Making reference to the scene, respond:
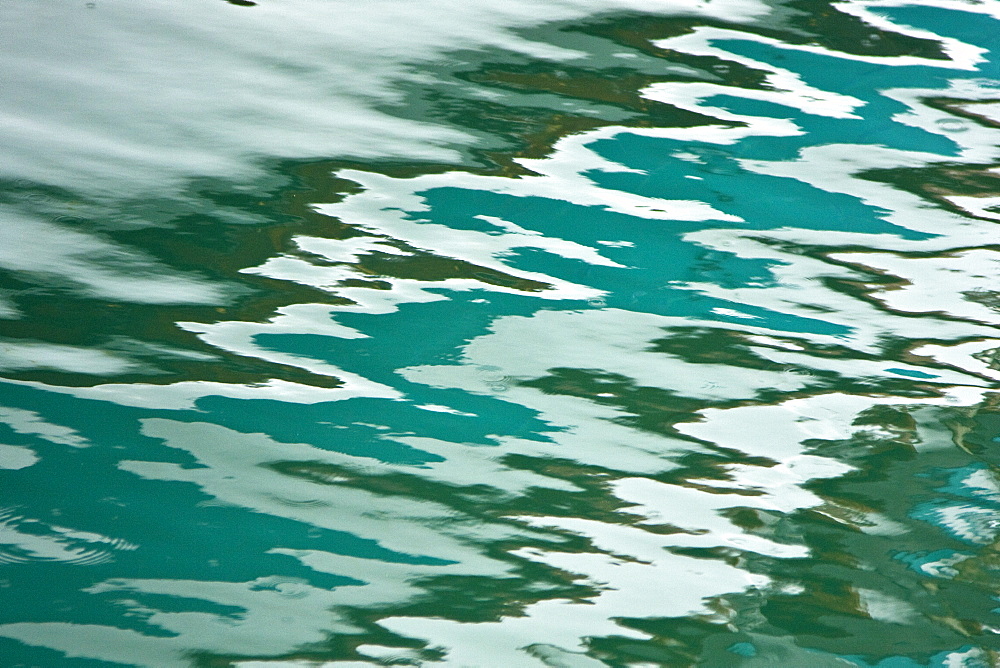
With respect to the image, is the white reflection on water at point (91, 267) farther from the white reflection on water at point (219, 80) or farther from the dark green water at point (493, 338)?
the white reflection on water at point (219, 80)

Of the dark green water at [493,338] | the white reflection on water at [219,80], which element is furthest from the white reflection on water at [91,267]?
the white reflection on water at [219,80]

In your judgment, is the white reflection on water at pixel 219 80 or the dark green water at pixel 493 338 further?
the white reflection on water at pixel 219 80

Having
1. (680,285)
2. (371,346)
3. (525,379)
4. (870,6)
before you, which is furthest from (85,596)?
(870,6)

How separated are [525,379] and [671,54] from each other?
130 cm

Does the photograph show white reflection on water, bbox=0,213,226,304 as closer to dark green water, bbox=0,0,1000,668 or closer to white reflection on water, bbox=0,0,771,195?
dark green water, bbox=0,0,1000,668

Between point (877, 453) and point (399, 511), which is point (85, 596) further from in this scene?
point (877, 453)

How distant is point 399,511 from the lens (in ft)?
4.81

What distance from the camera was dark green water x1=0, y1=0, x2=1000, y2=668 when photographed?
1.35 metres

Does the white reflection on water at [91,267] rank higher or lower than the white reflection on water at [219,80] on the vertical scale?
lower

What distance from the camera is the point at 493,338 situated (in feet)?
5.90

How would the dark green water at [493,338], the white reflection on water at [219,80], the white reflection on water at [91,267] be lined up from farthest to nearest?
the white reflection on water at [219,80] → the white reflection on water at [91,267] → the dark green water at [493,338]

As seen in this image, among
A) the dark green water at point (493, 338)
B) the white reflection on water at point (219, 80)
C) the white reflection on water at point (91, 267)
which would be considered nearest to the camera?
the dark green water at point (493, 338)

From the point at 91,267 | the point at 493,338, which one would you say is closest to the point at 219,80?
the point at 91,267

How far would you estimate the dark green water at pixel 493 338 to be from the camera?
135 cm
